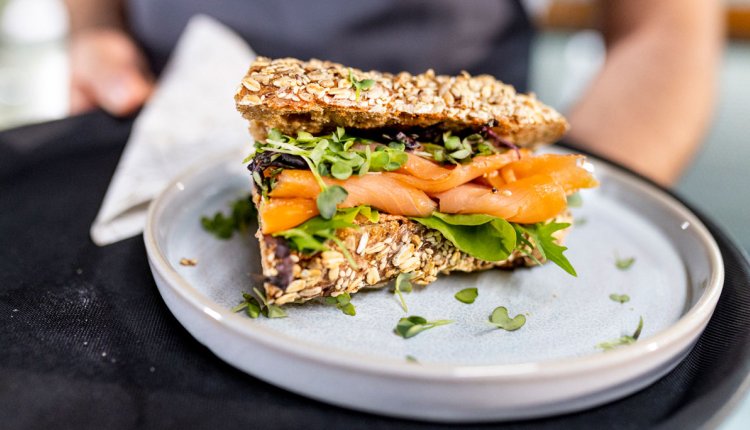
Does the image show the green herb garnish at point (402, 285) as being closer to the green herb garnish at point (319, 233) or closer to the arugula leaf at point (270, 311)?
the green herb garnish at point (319, 233)

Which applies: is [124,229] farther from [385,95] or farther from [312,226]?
[385,95]

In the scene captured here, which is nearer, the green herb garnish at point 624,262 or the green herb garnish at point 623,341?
the green herb garnish at point 623,341

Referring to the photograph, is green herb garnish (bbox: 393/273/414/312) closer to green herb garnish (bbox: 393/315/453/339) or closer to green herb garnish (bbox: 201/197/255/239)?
green herb garnish (bbox: 393/315/453/339)

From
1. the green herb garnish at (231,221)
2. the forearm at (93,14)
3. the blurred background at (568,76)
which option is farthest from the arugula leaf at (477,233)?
the blurred background at (568,76)

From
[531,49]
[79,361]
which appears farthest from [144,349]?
[531,49]

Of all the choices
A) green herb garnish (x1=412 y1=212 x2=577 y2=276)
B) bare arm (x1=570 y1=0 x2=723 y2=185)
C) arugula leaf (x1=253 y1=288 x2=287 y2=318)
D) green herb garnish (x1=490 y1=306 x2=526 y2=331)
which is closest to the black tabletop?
arugula leaf (x1=253 y1=288 x2=287 y2=318)

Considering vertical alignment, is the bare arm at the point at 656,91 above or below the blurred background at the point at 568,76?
above

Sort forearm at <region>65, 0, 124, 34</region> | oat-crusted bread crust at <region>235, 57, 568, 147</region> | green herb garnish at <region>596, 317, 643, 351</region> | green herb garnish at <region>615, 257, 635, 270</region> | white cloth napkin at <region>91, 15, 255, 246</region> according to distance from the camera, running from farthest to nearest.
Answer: forearm at <region>65, 0, 124, 34</region>
white cloth napkin at <region>91, 15, 255, 246</region>
green herb garnish at <region>615, 257, 635, 270</region>
oat-crusted bread crust at <region>235, 57, 568, 147</region>
green herb garnish at <region>596, 317, 643, 351</region>
